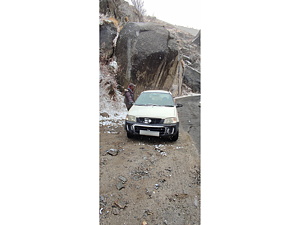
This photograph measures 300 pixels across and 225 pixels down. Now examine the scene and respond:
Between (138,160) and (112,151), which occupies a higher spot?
(112,151)

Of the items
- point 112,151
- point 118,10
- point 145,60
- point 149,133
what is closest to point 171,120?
point 149,133

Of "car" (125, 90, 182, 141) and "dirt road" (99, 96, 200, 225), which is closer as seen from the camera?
"dirt road" (99, 96, 200, 225)

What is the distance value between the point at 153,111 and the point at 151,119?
20 cm

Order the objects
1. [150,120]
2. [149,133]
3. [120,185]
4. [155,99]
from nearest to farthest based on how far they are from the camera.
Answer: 1. [120,185]
2. [149,133]
3. [150,120]
4. [155,99]

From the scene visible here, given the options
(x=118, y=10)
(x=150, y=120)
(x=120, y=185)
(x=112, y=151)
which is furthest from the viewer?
(x=118, y=10)

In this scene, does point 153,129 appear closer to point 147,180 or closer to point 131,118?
point 131,118

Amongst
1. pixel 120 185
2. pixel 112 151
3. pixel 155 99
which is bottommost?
pixel 120 185

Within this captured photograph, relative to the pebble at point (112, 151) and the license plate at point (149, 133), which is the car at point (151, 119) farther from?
the pebble at point (112, 151)

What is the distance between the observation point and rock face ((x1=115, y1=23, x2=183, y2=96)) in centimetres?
333

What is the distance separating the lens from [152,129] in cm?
259

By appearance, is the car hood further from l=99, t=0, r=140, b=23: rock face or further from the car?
l=99, t=0, r=140, b=23: rock face

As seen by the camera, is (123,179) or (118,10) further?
(118,10)

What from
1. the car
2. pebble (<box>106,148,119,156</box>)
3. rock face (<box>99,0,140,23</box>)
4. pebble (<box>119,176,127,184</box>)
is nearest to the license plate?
the car

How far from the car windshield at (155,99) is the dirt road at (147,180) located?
2.21 feet
